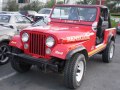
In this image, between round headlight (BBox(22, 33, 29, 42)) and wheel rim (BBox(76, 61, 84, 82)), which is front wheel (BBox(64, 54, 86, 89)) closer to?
wheel rim (BBox(76, 61, 84, 82))

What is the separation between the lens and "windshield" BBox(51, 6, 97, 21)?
6719 mm

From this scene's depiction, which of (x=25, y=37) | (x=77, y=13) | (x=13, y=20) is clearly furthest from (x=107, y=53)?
(x=13, y=20)

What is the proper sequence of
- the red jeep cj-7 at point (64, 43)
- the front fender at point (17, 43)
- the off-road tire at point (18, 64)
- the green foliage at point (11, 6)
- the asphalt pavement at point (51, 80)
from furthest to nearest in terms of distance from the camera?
the green foliage at point (11, 6) → the off-road tire at point (18, 64) → the front fender at point (17, 43) → the asphalt pavement at point (51, 80) → the red jeep cj-7 at point (64, 43)

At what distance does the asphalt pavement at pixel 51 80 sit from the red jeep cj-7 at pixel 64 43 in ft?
0.92

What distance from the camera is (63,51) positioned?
4969 millimetres

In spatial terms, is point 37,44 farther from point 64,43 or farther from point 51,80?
point 51,80

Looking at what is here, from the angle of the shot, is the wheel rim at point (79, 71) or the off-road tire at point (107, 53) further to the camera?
the off-road tire at point (107, 53)

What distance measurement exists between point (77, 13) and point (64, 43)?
183 cm

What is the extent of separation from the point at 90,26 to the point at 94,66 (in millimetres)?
1535

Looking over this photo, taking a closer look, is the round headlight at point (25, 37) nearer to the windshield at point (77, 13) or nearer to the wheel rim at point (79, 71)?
the wheel rim at point (79, 71)

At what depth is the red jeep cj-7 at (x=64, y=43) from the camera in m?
5.16

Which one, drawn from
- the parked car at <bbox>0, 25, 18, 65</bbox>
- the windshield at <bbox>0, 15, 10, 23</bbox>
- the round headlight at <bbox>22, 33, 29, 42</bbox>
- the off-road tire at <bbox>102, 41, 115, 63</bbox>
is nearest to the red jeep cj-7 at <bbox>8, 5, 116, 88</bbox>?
the round headlight at <bbox>22, 33, 29, 42</bbox>

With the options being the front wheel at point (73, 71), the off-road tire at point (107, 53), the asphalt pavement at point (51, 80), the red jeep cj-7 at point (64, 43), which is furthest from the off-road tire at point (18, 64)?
the off-road tire at point (107, 53)

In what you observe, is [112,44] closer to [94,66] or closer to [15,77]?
[94,66]
